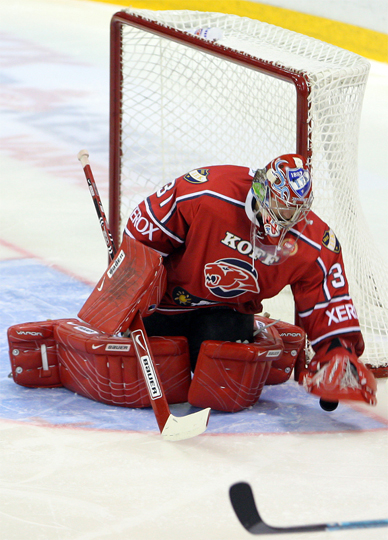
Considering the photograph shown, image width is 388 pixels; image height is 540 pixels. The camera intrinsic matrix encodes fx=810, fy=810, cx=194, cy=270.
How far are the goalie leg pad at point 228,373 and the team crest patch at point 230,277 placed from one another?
0.16 m

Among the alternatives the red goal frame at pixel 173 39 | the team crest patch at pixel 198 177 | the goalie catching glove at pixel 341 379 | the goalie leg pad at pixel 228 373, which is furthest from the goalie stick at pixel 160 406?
the red goal frame at pixel 173 39

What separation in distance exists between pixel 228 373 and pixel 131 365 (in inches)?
11.4

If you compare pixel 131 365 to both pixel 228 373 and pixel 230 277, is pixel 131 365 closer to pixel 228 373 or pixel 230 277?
pixel 228 373

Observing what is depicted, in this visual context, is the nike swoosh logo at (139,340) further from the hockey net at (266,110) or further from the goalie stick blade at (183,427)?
the hockey net at (266,110)

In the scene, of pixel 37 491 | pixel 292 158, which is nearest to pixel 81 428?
pixel 37 491

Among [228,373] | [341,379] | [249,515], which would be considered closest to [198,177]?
[228,373]

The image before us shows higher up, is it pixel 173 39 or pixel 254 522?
pixel 173 39

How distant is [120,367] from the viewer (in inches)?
95.2

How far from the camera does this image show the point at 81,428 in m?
2.29

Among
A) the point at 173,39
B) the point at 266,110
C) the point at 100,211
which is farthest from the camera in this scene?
the point at 266,110

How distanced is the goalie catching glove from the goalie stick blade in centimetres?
30

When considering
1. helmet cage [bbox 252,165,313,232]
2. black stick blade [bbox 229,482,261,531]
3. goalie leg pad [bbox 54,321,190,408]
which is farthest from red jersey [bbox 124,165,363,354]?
black stick blade [bbox 229,482,261,531]

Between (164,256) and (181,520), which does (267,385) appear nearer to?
(164,256)

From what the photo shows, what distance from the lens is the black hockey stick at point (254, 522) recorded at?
1.77m
